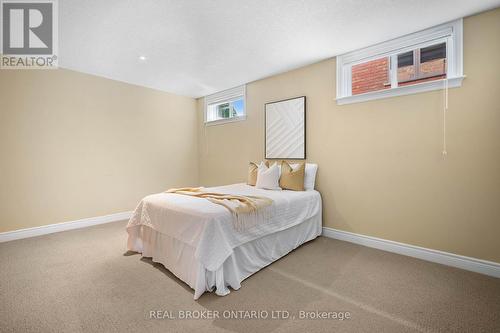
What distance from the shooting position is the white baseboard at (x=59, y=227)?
3.11 meters

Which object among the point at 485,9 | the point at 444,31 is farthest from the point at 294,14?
the point at 485,9

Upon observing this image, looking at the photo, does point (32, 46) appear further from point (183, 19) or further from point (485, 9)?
point (485, 9)

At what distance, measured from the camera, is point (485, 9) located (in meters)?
2.15

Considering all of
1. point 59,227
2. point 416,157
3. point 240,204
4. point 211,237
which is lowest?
point 59,227

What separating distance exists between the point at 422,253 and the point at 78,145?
5.04m

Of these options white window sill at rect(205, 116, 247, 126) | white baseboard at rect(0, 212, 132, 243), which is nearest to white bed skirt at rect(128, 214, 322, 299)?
white baseboard at rect(0, 212, 132, 243)

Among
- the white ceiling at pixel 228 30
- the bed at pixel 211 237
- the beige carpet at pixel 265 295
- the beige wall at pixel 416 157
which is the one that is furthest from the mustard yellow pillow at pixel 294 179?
the white ceiling at pixel 228 30

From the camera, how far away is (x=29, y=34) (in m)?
2.62

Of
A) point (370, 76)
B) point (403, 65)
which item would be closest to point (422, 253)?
point (370, 76)

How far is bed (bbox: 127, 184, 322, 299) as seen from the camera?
1872 millimetres

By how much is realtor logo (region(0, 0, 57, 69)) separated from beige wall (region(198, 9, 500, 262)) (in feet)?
9.74

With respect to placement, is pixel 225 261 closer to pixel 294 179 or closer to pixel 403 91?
pixel 294 179

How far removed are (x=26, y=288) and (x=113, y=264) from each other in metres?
0.67

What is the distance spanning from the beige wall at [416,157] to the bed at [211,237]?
73 centimetres
